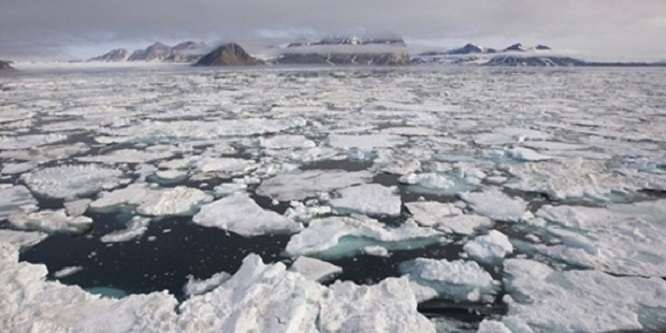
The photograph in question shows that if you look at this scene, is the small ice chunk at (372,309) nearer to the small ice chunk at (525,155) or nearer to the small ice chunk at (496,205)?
the small ice chunk at (496,205)

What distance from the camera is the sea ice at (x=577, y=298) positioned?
318cm

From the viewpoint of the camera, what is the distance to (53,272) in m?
3.98

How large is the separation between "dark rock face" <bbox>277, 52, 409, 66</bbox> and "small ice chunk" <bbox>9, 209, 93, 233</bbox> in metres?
166

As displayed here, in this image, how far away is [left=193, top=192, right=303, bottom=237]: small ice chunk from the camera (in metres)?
4.95

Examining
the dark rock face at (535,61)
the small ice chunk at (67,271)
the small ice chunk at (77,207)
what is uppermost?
the dark rock face at (535,61)

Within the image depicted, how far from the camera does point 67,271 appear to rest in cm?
399

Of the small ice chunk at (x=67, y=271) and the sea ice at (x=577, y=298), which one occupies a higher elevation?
the sea ice at (x=577, y=298)

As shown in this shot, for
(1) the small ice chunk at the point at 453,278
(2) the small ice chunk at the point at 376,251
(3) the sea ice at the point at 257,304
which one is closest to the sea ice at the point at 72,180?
(3) the sea ice at the point at 257,304

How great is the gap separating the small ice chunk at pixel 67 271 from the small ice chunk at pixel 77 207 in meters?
1.50

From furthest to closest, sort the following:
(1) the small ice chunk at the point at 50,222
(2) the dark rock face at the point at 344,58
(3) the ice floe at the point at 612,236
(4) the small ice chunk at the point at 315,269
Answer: (2) the dark rock face at the point at 344,58, (1) the small ice chunk at the point at 50,222, (3) the ice floe at the point at 612,236, (4) the small ice chunk at the point at 315,269

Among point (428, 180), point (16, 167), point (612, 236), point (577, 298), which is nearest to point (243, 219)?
point (428, 180)

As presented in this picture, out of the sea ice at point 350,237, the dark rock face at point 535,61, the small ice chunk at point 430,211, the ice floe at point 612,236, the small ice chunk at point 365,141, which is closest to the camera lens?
the ice floe at point 612,236

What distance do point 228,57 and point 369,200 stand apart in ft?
509

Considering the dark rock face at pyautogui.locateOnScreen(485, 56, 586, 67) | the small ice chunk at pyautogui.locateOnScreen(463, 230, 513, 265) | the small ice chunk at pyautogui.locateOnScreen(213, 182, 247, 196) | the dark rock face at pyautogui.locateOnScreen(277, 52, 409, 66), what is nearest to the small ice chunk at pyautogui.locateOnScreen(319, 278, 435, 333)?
the small ice chunk at pyautogui.locateOnScreen(463, 230, 513, 265)
